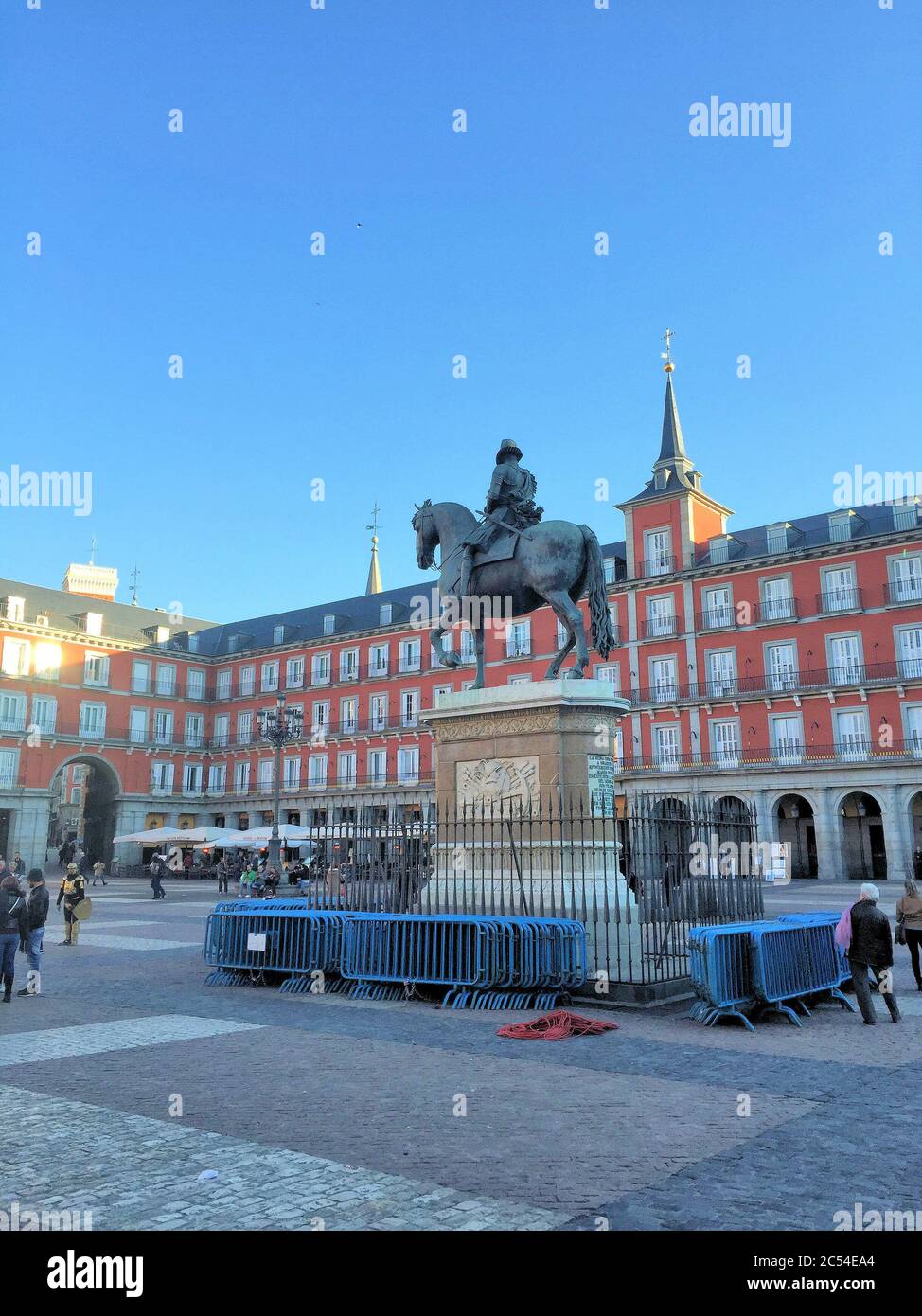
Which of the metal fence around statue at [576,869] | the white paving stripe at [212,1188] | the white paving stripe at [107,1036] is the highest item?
the metal fence around statue at [576,869]

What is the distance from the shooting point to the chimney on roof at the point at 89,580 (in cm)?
6562

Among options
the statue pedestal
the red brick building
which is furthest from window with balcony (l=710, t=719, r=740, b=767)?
the statue pedestal

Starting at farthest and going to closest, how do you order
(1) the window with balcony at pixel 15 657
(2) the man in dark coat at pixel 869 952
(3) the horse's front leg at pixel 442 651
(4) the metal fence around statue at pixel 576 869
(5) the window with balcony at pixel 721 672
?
(1) the window with balcony at pixel 15 657
(5) the window with balcony at pixel 721 672
(3) the horse's front leg at pixel 442 651
(4) the metal fence around statue at pixel 576 869
(2) the man in dark coat at pixel 869 952

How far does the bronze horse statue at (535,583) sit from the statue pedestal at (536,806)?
70 cm

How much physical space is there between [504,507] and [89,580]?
195 feet

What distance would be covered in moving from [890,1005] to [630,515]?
130ft

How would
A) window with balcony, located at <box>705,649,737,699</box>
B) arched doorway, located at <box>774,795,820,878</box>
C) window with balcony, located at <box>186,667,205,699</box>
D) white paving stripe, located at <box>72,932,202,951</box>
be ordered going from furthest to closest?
window with balcony, located at <box>186,667,205,699</box>, window with balcony, located at <box>705,649,737,699</box>, arched doorway, located at <box>774,795,820,878</box>, white paving stripe, located at <box>72,932,202,951</box>

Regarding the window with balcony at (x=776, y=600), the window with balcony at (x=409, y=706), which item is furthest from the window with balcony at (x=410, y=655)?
the window with balcony at (x=776, y=600)

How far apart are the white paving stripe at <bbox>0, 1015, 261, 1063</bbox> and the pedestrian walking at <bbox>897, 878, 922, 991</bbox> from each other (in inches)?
286

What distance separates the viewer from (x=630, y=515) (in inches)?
1847

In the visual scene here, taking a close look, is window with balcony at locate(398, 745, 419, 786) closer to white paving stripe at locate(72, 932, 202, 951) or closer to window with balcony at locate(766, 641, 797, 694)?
window with balcony at locate(766, 641, 797, 694)

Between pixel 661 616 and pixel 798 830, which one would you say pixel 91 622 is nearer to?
pixel 661 616

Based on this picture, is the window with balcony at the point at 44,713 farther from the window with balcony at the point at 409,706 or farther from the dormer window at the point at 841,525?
the dormer window at the point at 841,525

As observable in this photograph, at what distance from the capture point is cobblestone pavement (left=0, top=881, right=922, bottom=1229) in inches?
162
